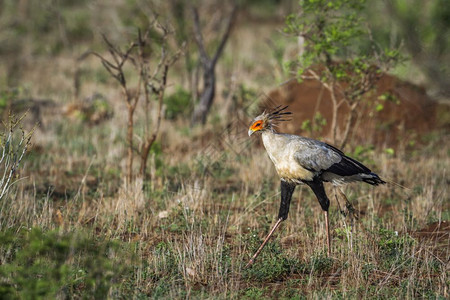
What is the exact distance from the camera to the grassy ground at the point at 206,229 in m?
4.16

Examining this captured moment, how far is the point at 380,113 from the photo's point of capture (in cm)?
1105

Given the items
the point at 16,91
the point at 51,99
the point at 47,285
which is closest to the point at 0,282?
the point at 47,285

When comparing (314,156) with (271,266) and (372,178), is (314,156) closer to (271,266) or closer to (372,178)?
(372,178)

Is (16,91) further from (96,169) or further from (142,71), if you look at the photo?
(142,71)

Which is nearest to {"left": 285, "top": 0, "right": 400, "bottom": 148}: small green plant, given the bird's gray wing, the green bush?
the bird's gray wing

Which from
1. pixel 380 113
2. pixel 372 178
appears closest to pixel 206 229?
pixel 372 178

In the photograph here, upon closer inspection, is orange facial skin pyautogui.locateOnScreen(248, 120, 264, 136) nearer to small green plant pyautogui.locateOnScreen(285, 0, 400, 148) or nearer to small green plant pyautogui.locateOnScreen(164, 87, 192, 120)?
small green plant pyautogui.locateOnScreen(285, 0, 400, 148)

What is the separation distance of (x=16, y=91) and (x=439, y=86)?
1024 centimetres

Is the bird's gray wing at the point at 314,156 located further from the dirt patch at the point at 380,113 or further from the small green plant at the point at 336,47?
the dirt patch at the point at 380,113

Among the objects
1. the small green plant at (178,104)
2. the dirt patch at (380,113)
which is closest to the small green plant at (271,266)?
the dirt patch at (380,113)

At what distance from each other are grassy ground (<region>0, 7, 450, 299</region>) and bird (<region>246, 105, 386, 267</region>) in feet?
1.56

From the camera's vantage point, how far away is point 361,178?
209 inches

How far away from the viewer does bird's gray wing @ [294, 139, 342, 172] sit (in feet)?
16.3

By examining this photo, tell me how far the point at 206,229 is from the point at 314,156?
1.60 meters
